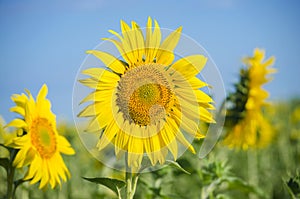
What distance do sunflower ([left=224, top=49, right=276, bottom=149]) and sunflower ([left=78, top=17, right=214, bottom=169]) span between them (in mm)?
1555

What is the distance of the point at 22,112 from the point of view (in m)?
2.12

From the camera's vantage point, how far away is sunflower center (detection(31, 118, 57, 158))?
85.1 inches

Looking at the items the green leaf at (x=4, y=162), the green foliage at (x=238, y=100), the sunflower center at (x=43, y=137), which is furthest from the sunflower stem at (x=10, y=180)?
the green foliage at (x=238, y=100)

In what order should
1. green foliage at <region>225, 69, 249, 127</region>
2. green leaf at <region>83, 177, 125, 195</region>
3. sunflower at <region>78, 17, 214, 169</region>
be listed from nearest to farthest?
green leaf at <region>83, 177, 125, 195</region>, sunflower at <region>78, 17, 214, 169</region>, green foliage at <region>225, 69, 249, 127</region>

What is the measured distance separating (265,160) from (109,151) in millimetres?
3644

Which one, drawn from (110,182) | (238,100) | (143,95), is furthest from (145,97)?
(238,100)

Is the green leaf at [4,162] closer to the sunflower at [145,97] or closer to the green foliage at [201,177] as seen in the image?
the green foliage at [201,177]

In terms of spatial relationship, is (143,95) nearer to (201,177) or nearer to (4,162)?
(4,162)

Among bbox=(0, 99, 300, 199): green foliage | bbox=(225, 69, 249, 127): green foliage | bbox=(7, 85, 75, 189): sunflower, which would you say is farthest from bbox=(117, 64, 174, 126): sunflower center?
bbox=(225, 69, 249, 127): green foliage

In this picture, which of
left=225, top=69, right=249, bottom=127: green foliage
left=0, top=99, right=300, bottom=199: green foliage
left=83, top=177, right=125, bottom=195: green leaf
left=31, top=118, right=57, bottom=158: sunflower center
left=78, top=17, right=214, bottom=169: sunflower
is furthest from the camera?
left=225, top=69, right=249, bottom=127: green foliage

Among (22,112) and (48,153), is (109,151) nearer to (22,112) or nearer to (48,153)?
(48,153)

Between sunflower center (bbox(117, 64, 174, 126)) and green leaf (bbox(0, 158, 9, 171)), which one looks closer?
sunflower center (bbox(117, 64, 174, 126))

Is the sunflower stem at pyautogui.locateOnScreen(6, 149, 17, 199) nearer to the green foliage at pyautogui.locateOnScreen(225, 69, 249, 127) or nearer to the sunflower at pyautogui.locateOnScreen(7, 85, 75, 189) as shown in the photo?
the sunflower at pyautogui.locateOnScreen(7, 85, 75, 189)

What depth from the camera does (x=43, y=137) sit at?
219 centimetres
